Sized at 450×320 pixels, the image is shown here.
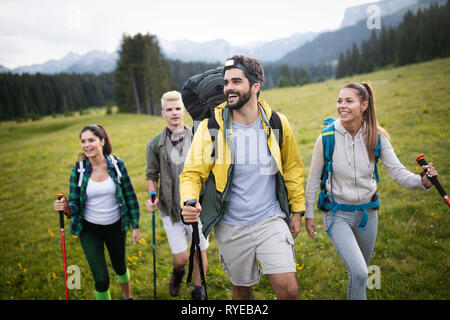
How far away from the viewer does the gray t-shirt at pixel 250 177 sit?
3.33m

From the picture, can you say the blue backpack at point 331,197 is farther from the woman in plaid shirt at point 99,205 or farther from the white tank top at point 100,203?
the white tank top at point 100,203

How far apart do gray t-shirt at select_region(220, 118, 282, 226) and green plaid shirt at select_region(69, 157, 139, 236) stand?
2.11m

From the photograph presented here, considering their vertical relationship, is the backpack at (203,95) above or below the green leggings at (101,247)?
above

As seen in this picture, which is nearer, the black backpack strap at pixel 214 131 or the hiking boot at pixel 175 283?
the black backpack strap at pixel 214 131

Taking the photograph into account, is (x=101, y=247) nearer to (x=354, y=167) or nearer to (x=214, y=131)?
(x=214, y=131)

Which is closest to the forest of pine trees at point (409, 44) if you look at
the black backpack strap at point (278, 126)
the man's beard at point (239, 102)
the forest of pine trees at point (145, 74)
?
→ the forest of pine trees at point (145, 74)

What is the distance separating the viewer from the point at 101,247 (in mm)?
4438

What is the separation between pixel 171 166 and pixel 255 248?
2200mm

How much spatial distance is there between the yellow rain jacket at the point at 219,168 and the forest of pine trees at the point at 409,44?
41.0 m

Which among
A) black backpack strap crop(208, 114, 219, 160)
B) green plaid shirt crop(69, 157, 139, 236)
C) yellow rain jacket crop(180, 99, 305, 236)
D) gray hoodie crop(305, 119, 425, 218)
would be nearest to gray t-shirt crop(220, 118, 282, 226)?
yellow rain jacket crop(180, 99, 305, 236)

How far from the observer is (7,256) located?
7.23 m

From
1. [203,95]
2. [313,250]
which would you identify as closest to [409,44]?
[313,250]

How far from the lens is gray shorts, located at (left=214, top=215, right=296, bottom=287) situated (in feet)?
10.3
